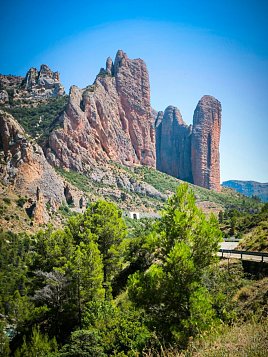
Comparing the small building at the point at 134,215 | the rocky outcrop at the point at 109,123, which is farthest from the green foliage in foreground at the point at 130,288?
the rocky outcrop at the point at 109,123

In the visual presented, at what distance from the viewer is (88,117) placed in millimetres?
112250

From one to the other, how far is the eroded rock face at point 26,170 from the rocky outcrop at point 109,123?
16.4 m

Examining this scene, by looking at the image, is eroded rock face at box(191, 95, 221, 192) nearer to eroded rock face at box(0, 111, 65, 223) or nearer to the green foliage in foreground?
eroded rock face at box(0, 111, 65, 223)

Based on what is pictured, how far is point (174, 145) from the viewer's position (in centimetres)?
18388

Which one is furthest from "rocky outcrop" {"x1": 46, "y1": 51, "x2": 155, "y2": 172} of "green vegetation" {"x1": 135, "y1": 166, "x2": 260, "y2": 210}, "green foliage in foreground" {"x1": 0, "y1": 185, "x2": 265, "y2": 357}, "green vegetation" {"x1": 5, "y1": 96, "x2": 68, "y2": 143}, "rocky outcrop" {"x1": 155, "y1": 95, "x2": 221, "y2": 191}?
"green foliage in foreground" {"x1": 0, "y1": 185, "x2": 265, "y2": 357}

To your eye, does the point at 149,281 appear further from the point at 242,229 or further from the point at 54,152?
the point at 54,152

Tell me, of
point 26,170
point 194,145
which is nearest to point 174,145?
point 194,145

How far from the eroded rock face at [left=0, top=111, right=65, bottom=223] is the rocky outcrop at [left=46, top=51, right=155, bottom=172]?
16.4 metres

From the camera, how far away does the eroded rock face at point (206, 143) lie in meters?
158

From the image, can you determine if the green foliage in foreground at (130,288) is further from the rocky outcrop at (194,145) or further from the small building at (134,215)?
the rocky outcrop at (194,145)

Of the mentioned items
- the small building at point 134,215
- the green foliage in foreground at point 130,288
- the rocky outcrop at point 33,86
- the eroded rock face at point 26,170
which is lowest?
the green foliage in foreground at point 130,288

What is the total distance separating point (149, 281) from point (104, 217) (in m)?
13.0

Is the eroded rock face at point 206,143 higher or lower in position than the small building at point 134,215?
higher

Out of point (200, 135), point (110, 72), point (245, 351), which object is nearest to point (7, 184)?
point (245, 351)
